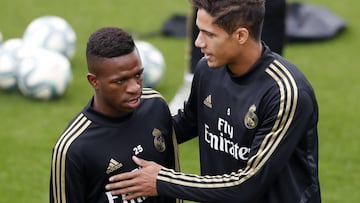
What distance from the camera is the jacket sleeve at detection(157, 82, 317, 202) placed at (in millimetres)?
3574

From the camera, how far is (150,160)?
384 centimetres

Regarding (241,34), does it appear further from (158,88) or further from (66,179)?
(158,88)

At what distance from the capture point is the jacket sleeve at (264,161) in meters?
3.57

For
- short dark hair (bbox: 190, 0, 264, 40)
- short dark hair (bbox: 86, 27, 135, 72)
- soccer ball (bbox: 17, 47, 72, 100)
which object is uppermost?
short dark hair (bbox: 190, 0, 264, 40)

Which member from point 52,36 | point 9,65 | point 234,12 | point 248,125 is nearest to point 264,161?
point 248,125

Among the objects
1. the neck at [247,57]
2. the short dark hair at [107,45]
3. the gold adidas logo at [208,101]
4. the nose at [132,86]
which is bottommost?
the gold adidas logo at [208,101]

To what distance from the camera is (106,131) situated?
3.73 m

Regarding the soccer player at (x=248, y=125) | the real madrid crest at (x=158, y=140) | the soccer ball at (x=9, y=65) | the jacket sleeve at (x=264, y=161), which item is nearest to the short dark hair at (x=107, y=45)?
the soccer player at (x=248, y=125)

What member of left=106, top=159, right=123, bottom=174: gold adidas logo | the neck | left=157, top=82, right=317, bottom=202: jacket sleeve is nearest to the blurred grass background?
left=106, top=159, right=123, bottom=174: gold adidas logo

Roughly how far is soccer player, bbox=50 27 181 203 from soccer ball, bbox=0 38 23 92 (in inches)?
205

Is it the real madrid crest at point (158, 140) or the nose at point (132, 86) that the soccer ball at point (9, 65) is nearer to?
the real madrid crest at point (158, 140)

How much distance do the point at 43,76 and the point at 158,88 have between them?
121 cm

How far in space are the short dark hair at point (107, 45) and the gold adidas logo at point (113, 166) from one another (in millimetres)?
411

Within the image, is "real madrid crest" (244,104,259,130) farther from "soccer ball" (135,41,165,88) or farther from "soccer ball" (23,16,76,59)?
"soccer ball" (23,16,76,59)
